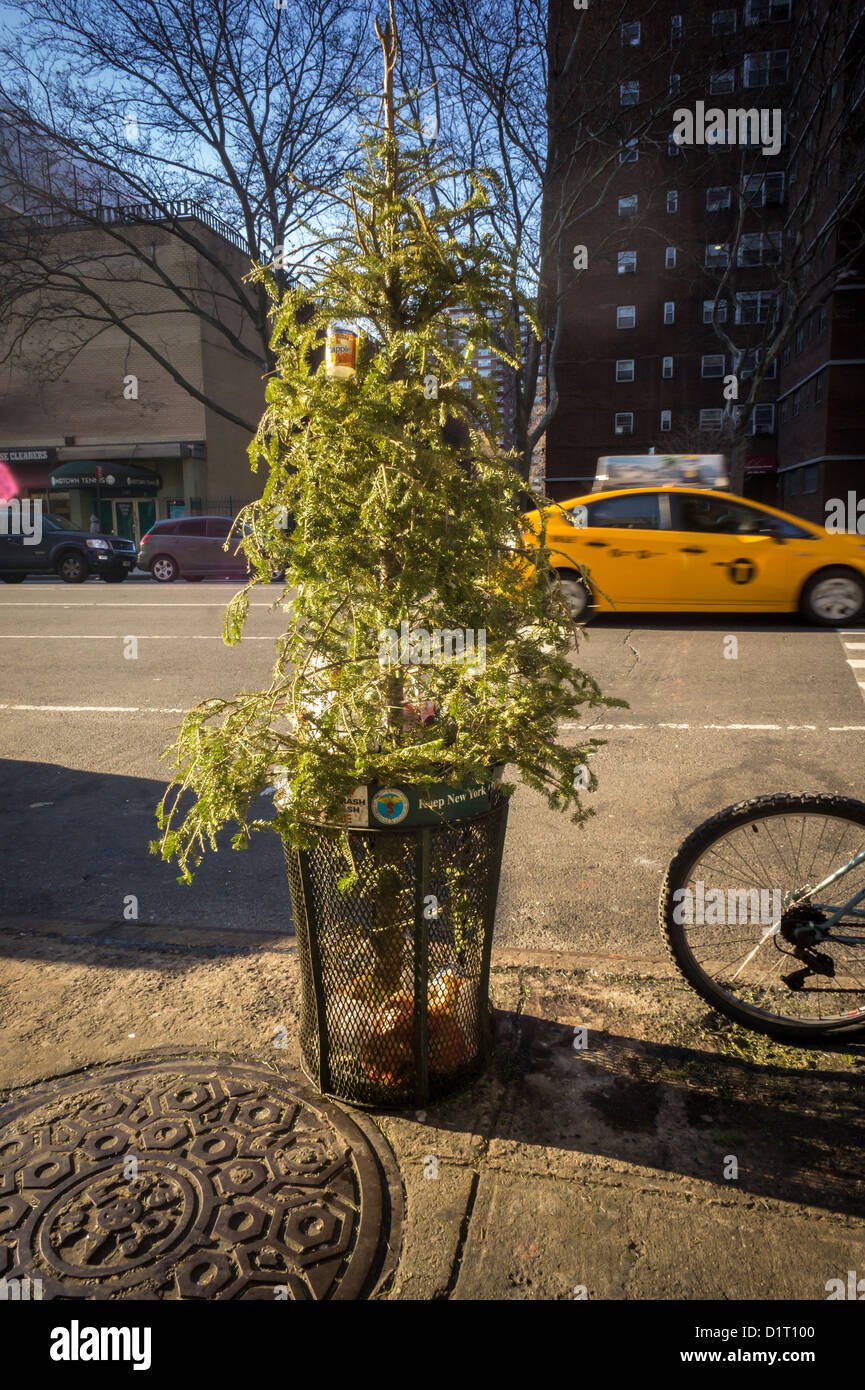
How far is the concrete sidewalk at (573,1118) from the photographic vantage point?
6.73ft

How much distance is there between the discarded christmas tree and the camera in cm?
236

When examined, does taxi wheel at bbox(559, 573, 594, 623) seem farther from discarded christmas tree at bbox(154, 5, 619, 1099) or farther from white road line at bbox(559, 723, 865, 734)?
discarded christmas tree at bbox(154, 5, 619, 1099)

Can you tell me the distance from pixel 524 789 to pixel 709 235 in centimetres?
3789

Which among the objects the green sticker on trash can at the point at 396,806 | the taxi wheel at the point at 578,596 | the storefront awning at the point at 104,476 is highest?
the storefront awning at the point at 104,476

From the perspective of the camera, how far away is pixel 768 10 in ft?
81.1

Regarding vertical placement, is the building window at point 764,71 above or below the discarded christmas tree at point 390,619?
above

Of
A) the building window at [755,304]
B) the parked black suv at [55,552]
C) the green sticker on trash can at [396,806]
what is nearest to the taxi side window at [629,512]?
the green sticker on trash can at [396,806]

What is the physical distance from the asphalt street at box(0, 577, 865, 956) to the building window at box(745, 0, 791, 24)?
855 inches

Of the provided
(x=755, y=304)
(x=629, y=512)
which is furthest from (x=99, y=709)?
(x=755, y=304)

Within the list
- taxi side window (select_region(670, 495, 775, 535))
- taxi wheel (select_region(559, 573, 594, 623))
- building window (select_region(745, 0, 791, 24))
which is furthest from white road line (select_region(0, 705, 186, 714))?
building window (select_region(745, 0, 791, 24))

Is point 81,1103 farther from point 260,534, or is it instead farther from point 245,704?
point 260,534

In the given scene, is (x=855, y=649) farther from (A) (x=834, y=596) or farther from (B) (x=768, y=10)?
(B) (x=768, y=10)

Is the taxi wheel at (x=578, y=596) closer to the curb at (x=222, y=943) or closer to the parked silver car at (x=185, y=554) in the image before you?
the curb at (x=222, y=943)

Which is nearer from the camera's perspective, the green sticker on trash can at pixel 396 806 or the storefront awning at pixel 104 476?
the green sticker on trash can at pixel 396 806
